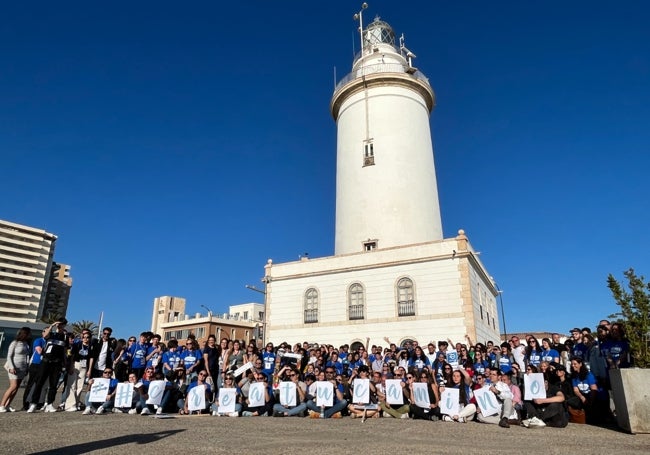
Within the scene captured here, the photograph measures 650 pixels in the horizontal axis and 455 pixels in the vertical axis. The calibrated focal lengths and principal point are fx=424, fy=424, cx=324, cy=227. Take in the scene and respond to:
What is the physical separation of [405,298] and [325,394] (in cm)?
1143

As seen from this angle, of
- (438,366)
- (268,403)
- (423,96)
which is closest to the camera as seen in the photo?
(268,403)

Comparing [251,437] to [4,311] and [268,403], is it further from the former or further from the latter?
[4,311]

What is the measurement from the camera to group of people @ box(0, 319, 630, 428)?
8492mm

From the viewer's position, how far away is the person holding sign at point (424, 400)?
9.10m

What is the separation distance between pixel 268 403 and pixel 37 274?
306ft

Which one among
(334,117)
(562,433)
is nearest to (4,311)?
(334,117)

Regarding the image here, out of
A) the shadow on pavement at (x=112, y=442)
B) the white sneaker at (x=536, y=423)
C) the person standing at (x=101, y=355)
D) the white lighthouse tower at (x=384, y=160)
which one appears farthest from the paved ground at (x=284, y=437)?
the white lighthouse tower at (x=384, y=160)

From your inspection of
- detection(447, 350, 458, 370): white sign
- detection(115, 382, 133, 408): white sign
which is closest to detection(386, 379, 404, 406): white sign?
detection(447, 350, 458, 370): white sign

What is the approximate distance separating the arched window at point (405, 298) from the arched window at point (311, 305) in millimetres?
4512

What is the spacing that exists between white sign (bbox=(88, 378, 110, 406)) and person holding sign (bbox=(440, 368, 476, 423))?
7.39 m

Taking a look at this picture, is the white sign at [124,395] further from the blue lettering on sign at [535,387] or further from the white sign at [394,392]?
the blue lettering on sign at [535,387]

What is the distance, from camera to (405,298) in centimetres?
2020

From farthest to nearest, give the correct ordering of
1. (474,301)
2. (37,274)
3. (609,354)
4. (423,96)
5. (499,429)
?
(37,274), (423,96), (474,301), (609,354), (499,429)

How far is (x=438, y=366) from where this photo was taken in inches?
431
